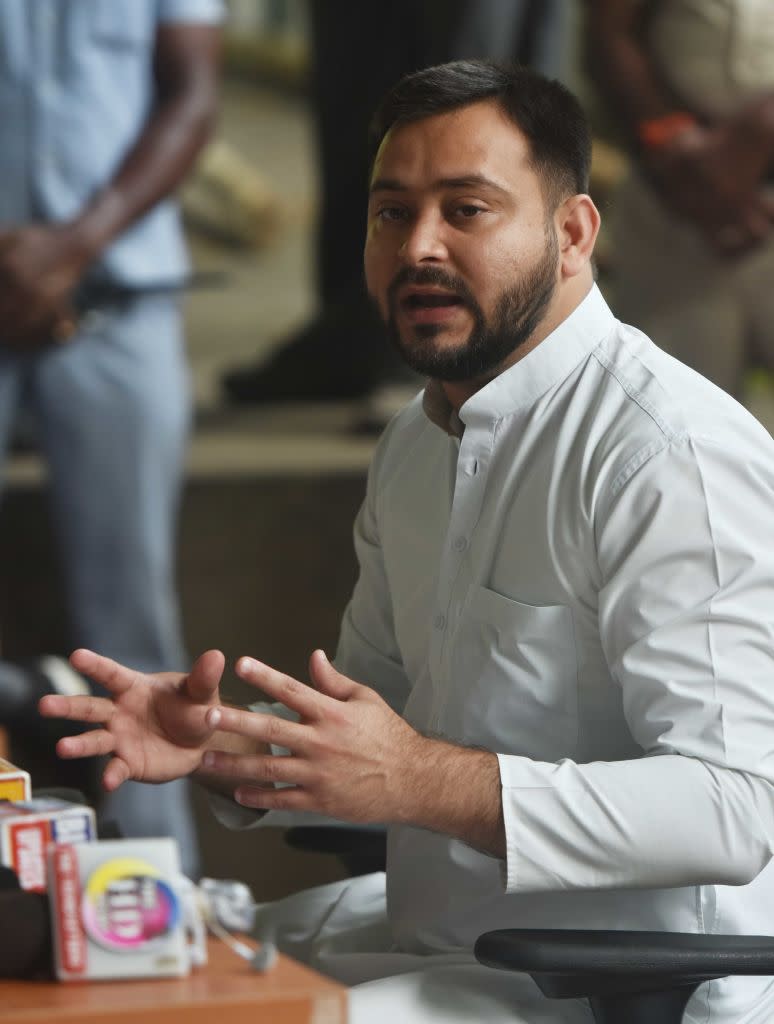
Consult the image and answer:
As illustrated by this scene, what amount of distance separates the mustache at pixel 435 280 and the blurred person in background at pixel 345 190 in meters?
2.57

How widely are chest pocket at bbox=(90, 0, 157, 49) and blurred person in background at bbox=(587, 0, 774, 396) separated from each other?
30.7 inches

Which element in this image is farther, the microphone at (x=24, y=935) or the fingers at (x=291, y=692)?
the fingers at (x=291, y=692)

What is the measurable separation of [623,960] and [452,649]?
328 mm

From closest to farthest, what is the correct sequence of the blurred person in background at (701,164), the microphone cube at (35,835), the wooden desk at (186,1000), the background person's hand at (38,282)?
the wooden desk at (186,1000), the microphone cube at (35,835), the background person's hand at (38,282), the blurred person in background at (701,164)

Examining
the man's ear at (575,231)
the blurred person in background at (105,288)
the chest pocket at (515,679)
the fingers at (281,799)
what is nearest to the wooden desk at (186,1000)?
the fingers at (281,799)

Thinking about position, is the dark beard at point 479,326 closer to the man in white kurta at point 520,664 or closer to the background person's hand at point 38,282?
the man in white kurta at point 520,664

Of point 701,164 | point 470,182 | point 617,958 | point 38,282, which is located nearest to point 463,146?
point 470,182

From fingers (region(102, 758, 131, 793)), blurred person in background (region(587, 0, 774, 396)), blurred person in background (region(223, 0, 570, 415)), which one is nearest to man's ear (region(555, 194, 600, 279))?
fingers (region(102, 758, 131, 793))

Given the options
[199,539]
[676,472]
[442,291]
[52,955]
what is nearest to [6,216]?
[199,539]

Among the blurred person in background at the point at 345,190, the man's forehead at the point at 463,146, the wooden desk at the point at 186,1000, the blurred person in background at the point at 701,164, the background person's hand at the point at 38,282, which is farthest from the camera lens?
the blurred person in background at the point at 345,190

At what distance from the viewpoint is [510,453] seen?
1408 millimetres

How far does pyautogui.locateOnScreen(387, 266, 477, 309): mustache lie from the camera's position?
136cm

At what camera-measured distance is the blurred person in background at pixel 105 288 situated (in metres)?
2.71

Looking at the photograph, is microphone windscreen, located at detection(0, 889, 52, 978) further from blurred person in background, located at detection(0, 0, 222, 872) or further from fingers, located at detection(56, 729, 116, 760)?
blurred person in background, located at detection(0, 0, 222, 872)
